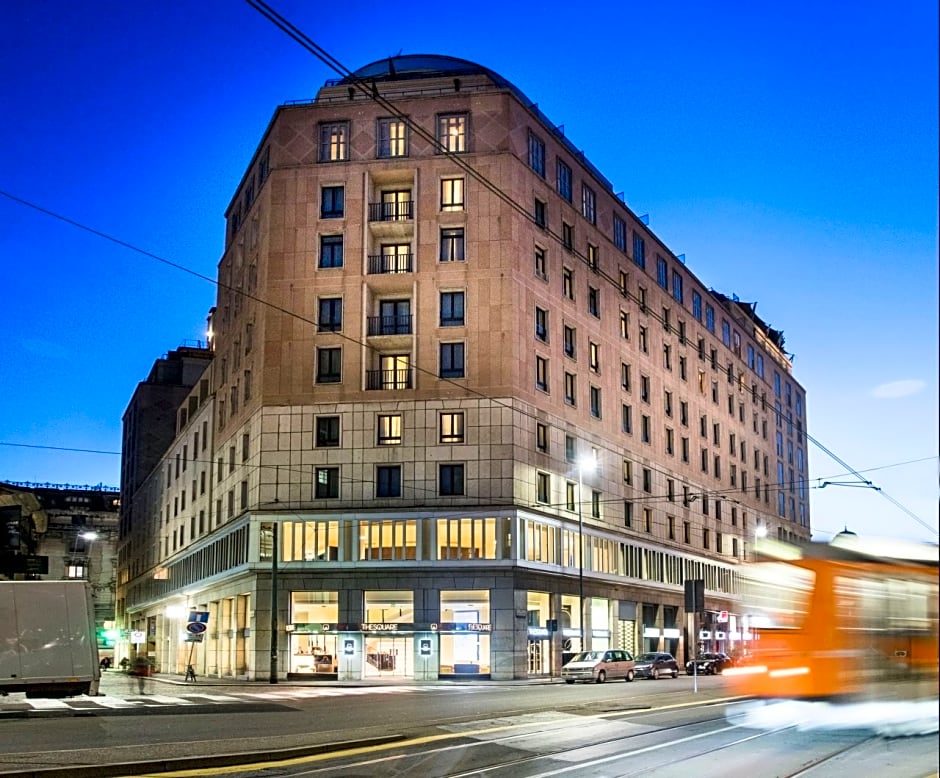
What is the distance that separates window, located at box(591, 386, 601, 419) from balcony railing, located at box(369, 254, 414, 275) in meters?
13.7

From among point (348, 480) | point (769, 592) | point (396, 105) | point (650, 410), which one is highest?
point (396, 105)

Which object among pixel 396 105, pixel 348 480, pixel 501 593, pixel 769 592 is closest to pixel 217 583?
pixel 348 480

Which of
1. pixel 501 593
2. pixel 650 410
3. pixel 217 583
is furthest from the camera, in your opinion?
pixel 650 410

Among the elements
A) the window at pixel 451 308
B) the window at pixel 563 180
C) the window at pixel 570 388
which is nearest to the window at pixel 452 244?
the window at pixel 451 308

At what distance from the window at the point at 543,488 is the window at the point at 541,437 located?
1381 mm

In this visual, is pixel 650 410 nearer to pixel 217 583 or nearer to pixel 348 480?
pixel 348 480

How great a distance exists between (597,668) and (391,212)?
84.6 ft

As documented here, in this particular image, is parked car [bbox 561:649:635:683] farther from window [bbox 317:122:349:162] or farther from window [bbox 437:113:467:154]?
window [bbox 317:122:349:162]

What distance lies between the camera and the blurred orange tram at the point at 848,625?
662 inches

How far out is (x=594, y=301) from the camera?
64875mm

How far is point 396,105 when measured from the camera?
58.2 metres

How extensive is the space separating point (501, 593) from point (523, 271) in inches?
639

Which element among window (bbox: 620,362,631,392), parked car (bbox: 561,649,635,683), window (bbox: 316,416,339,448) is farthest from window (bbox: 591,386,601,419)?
parked car (bbox: 561,649,635,683)

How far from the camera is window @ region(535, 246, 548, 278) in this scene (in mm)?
58406
